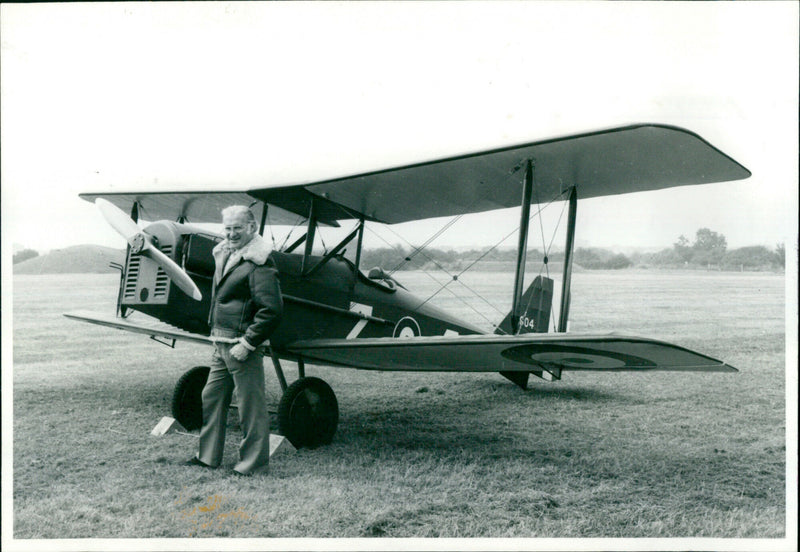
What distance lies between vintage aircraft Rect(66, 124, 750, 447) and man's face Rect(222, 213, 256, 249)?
1.30 feet

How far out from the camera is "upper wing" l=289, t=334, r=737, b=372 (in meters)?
3.45

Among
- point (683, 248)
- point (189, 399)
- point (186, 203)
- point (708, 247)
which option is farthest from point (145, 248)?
point (683, 248)

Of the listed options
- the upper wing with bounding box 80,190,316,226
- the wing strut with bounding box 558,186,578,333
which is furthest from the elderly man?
the wing strut with bounding box 558,186,578,333

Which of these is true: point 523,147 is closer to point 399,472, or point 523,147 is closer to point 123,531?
point 399,472

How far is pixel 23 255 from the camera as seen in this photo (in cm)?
425

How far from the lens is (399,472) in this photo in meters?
3.94

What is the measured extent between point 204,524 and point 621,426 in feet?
11.6

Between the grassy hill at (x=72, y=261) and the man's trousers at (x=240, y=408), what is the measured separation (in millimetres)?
1692

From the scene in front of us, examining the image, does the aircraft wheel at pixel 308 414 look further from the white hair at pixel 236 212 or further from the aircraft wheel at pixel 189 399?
the white hair at pixel 236 212

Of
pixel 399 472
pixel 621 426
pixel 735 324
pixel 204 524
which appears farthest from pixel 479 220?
pixel 735 324

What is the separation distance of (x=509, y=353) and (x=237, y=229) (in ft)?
6.52

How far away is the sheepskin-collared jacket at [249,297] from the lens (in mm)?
3586

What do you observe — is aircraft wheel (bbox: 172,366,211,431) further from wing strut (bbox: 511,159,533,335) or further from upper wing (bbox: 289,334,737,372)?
wing strut (bbox: 511,159,533,335)

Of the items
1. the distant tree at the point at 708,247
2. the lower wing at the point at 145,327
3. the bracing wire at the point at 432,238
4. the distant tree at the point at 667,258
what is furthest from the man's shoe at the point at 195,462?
the distant tree at the point at 667,258
